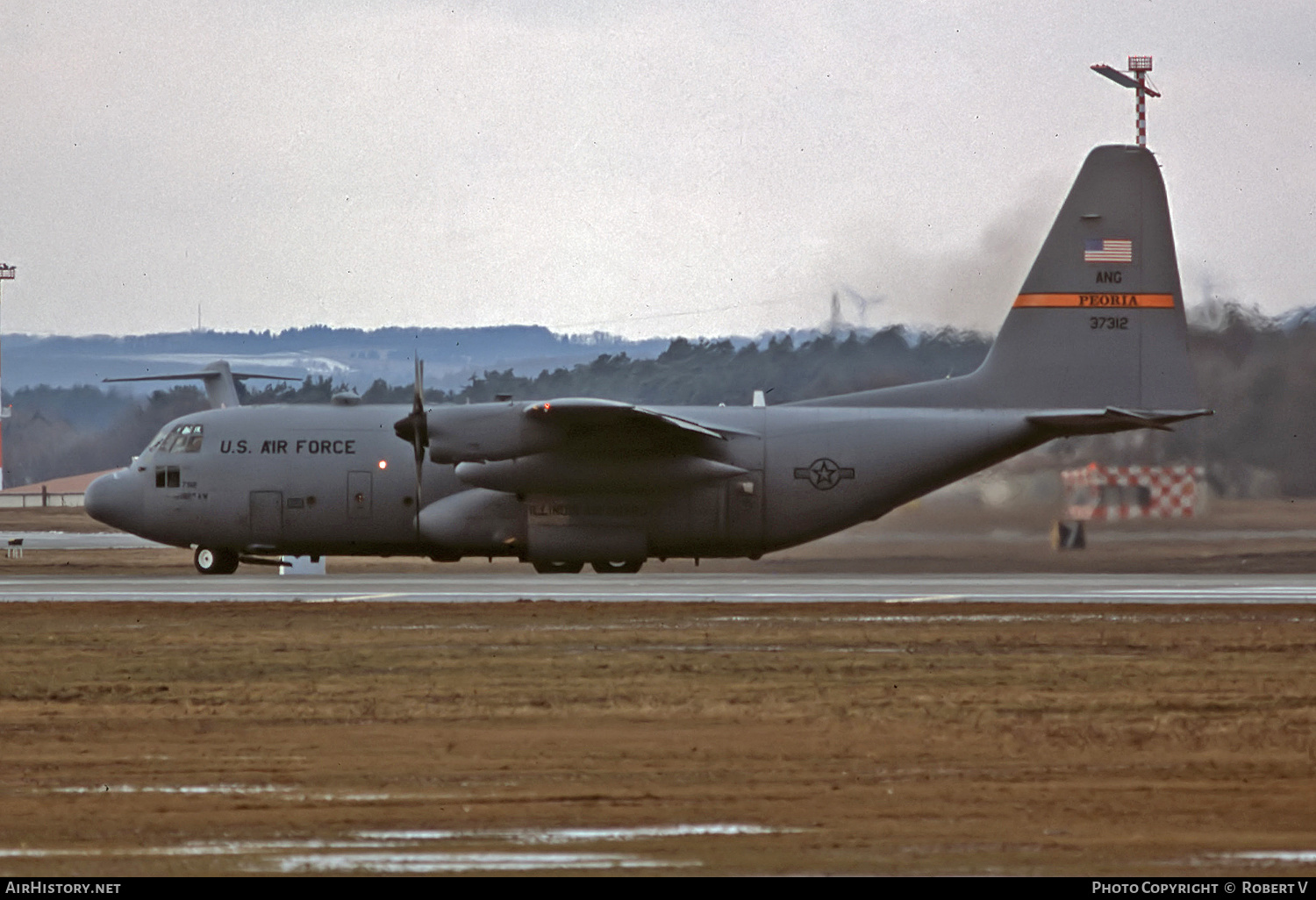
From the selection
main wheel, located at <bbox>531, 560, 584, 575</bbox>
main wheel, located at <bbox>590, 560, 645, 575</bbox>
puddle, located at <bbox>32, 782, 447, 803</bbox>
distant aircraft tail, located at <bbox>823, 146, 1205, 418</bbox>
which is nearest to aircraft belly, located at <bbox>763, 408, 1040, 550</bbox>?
distant aircraft tail, located at <bbox>823, 146, 1205, 418</bbox>

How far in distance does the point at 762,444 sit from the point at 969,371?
4.30 metres

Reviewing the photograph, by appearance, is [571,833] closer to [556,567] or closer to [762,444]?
[762,444]

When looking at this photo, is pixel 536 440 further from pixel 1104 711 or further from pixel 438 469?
pixel 1104 711

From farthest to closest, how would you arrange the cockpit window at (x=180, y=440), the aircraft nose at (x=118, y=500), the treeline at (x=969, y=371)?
1. the aircraft nose at (x=118, y=500)
2. the cockpit window at (x=180, y=440)
3. the treeline at (x=969, y=371)

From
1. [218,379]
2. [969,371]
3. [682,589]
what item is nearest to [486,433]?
[682,589]

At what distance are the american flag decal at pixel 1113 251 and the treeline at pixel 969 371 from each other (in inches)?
86.7

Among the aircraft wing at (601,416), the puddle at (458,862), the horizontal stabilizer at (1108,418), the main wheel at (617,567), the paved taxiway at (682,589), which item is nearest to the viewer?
the puddle at (458,862)

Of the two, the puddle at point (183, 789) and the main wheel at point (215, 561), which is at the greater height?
the main wheel at point (215, 561)

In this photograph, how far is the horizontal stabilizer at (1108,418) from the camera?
30203 millimetres

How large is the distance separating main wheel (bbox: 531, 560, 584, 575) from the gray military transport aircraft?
1.10 feet

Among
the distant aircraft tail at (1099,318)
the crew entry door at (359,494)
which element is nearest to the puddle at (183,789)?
the crew entry door at (359,494)

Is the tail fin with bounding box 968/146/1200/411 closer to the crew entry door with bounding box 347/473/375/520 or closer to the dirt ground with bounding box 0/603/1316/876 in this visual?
the dirt ground with bounding box 0/603/1316/876

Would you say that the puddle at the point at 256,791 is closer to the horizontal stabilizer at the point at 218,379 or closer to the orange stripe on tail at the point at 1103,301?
the orange stripe on tail at the point at 1103,301

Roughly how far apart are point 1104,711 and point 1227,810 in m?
4.86
